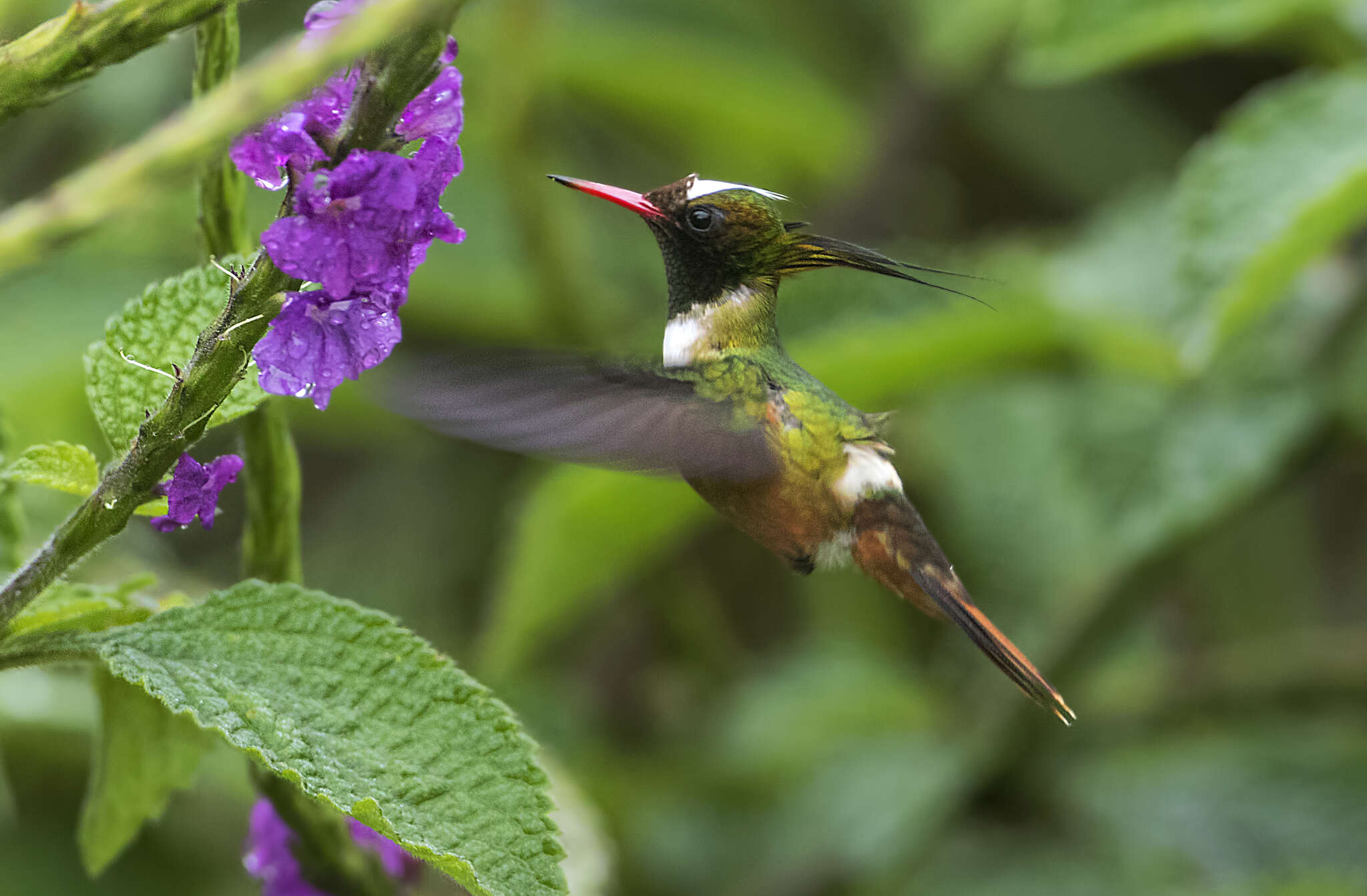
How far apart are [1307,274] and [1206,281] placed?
63 centimetres

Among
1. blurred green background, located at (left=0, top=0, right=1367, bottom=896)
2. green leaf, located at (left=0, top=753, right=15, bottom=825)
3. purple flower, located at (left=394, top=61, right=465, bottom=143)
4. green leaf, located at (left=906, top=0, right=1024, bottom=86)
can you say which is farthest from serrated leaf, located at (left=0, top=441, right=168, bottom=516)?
green leaf, located at (left=906, top=0, right=1024, bottom=86)

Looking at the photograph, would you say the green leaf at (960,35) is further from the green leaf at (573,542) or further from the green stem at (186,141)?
the green stem at (186,141)

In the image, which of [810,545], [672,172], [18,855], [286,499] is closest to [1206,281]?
[810,545]

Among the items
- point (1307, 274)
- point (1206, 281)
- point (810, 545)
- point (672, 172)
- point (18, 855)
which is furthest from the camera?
point (672, 172)

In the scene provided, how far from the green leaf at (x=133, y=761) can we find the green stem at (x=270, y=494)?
0.11 metres

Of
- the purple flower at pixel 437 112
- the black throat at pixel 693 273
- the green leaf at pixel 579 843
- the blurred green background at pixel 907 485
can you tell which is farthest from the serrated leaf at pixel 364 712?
the green leaf at pixel 579 843

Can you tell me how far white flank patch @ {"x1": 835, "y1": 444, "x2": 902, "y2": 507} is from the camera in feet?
3.43

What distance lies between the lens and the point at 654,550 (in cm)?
192

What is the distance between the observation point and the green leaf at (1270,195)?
1240 millimetres

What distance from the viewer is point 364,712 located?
0.70m

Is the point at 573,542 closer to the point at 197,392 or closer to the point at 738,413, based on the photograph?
the point at 738,413

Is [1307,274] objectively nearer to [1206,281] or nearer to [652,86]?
[1206,281]

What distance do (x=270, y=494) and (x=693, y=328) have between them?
0.34 metres

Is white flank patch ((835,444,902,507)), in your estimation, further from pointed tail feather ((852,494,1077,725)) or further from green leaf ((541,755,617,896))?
green leaf ((541,755,617,896))
